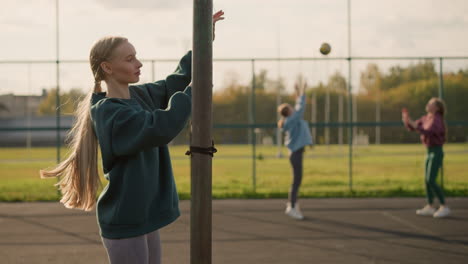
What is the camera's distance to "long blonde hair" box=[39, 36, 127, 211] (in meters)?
2.33

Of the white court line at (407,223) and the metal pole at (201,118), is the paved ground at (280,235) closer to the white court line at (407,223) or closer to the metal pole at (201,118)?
the white court line at (407,223)

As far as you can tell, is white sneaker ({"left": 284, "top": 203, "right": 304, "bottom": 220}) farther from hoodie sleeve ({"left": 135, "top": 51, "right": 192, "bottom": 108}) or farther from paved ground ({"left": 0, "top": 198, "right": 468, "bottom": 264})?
hoodie sleeve ({"left": 135, "top": 51, "right": 192, "bottom": 108})

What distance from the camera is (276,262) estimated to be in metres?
4.78

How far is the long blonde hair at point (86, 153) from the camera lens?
91.8 inches

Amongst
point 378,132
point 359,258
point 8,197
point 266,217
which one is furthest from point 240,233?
point 378,132

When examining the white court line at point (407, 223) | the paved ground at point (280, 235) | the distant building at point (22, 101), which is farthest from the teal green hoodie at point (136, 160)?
the distant building at point (22, 101)

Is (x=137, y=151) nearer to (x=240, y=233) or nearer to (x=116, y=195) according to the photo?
(x=116, y=195)

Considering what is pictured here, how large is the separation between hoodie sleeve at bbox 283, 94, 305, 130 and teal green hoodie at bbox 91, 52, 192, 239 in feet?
15.6

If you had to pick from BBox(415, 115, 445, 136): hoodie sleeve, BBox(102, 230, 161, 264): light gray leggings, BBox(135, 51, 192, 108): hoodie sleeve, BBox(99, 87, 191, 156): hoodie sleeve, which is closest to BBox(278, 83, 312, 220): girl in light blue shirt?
BBox(415, 115, 445, 136): hoodie sleeve

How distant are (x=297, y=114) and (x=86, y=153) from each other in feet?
16.5

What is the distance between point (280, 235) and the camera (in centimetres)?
597

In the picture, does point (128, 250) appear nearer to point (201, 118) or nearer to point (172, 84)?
point (201, 118)

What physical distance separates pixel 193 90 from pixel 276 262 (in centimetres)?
310

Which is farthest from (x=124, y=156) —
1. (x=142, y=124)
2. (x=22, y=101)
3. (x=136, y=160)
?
(x=22, y=101)
